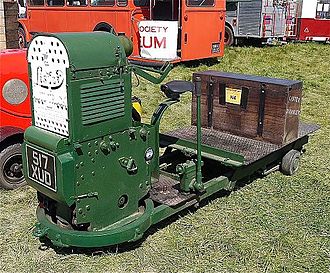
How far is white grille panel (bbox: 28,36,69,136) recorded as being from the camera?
3189 mm

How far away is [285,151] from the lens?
17.4 feet

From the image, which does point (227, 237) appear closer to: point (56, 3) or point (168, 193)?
point (168, 193)

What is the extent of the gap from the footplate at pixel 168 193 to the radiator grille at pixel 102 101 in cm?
90

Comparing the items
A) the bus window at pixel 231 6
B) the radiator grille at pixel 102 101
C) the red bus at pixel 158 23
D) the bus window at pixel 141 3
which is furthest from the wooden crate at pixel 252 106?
the bus window at pixel 231 6

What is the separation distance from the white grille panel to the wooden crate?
2.39 meters

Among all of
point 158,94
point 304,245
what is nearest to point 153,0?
point 158,94

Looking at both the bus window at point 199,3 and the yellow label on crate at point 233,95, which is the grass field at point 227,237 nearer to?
the yellow label on crate at point 233,95

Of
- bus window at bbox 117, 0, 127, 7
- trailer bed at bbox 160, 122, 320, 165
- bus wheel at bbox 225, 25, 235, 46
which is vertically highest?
bus window at bbox 117, 0, 127, 7

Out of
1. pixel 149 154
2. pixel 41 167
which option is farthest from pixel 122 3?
pixel 41 167

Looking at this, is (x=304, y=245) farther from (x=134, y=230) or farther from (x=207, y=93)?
(x=207, y=93)

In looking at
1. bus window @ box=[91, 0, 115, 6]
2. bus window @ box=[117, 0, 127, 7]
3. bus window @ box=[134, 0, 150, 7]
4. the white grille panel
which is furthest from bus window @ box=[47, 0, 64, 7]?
the white grille panel

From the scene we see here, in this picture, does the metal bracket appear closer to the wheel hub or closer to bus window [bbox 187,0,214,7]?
the wheel hub

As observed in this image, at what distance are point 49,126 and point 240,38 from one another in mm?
13732

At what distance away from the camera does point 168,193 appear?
4184mm
